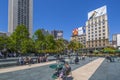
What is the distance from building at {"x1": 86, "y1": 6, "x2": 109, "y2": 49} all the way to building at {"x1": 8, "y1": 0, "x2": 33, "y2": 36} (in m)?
50.9

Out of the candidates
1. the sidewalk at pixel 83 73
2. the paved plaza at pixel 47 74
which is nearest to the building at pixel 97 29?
the sidewalk at pixel 83 73

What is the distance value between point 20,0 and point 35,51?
10635 centimetres

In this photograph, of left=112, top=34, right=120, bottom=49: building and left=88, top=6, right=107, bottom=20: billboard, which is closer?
left=112, top=34, right=120, bottom=49: building

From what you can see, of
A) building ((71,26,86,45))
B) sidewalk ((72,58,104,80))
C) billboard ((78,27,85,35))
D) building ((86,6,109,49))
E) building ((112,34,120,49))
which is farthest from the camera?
building ((71,26,86,45))

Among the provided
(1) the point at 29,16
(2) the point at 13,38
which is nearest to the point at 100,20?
(1) the point at 29,16

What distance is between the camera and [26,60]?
83.3ft

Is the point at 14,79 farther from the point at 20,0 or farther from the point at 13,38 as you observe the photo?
the point at 20,0

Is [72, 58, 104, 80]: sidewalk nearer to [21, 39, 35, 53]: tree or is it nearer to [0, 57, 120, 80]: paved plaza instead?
[0, 57, 120, 80]: paved plaza

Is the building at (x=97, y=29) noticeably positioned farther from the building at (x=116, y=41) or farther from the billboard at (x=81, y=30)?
the building at (x=116, y=41)

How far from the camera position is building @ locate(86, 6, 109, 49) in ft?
423

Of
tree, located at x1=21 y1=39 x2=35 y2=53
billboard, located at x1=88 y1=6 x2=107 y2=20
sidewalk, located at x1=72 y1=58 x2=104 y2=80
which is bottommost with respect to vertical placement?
sidewalk, located at x1=72 y1=58 x2=104 y2=80

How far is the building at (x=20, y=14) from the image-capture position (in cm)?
15390

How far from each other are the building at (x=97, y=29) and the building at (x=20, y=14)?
167ft

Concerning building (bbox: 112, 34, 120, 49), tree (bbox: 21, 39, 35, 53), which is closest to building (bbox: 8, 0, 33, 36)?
building (bbox: 112, 34, 120, 49)
